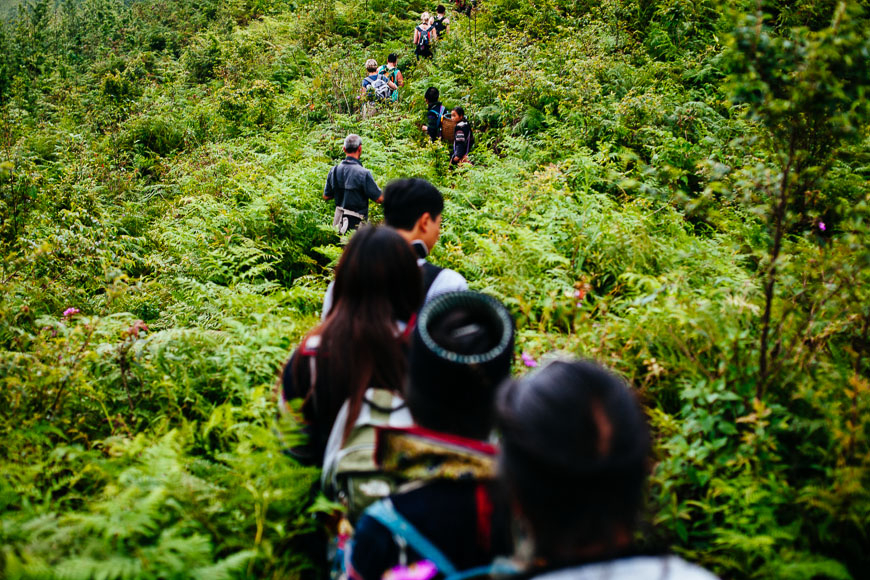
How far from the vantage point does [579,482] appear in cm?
117

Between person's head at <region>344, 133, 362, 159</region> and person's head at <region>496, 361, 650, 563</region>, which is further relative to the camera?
person's head at <region>344, 133, 362, 159</region>

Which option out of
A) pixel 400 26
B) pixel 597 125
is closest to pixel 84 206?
pixel 597 125

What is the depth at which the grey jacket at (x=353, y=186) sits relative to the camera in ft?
23.8

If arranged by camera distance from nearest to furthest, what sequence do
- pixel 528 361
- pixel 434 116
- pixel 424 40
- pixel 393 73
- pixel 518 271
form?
pixel 528 361 < pixel 518 271 < pixel 434 116 < pixel 393 73 < pixel 424 40

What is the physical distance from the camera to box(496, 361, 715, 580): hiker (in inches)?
45.5

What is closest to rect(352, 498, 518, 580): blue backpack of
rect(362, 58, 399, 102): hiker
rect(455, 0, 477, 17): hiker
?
rect(362, 58, 399, 102): hiker

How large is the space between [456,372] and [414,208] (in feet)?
7.49

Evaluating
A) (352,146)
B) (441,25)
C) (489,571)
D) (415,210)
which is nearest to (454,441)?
(489,571)

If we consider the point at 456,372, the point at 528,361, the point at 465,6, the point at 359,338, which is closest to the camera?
the point at 456,372

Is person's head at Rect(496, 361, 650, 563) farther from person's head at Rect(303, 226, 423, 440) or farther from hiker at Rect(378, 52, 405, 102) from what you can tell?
hiker at Rect(378, 52, 405, 102)

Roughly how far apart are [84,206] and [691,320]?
877 centimetres

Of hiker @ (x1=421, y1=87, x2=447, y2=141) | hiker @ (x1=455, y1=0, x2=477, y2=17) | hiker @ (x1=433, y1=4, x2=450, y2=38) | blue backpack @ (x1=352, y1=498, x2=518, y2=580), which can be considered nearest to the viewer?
blue backpack @ (x1=352, y1=498, x2=518, y2=580)

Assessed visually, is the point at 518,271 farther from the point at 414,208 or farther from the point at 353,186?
the point at 353,186

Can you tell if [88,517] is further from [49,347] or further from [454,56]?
[454,56]
